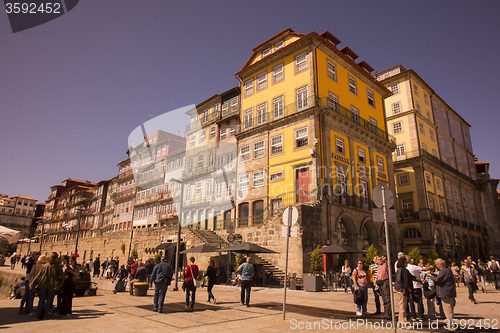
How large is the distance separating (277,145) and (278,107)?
136 inches

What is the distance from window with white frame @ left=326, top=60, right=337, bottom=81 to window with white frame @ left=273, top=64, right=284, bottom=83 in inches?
152

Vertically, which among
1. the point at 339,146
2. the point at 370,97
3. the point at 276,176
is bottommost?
the point at 276,176

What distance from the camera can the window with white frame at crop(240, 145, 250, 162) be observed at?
28.3 m

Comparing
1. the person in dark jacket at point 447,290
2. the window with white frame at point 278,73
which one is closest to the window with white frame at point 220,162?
the window with white frame at point 278,73

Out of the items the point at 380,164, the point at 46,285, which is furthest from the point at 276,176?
the point at 46,285

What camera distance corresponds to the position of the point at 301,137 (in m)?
24.4

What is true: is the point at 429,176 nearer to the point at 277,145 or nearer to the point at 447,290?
the point at 277,145

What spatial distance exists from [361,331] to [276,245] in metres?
14.2

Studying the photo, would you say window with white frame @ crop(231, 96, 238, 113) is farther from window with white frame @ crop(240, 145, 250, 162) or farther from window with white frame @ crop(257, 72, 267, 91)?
window with white frame @ crop(240, 145, 250, 162)

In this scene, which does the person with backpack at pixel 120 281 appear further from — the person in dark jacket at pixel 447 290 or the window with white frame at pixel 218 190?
the window with white frame at pixel 218 190

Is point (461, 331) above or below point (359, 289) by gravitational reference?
below

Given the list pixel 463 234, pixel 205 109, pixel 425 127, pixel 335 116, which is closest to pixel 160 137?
pixel 205 109

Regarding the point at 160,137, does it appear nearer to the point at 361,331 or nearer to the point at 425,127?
the point at 425,127

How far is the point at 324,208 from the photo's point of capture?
848 inches
